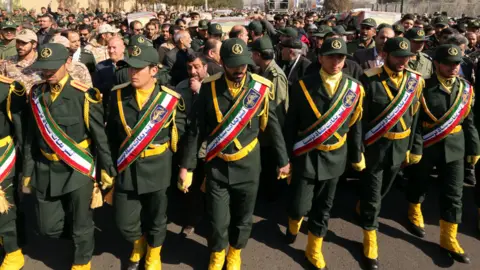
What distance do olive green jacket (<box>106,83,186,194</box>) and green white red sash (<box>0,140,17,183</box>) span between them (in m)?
0.95

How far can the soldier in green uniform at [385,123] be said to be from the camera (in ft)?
12.3

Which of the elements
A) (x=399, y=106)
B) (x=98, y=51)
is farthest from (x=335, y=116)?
(x=98, y=51)

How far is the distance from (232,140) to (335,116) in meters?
0.94

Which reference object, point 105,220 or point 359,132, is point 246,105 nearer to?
point 359,132

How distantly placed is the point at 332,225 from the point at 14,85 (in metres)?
3.59

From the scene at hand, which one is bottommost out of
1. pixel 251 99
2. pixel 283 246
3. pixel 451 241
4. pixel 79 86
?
pixel 283 246

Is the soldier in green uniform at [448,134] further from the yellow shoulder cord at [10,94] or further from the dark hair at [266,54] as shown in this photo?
the yellow shoulder cord at [10,94]

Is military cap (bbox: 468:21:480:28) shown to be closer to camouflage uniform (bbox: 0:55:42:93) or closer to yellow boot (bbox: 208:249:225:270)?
yellow boot (bbox: 208:249:225:270)

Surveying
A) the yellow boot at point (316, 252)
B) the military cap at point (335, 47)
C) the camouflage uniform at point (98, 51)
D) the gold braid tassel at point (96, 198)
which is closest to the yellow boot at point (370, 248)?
the yellow boot at point (316, 252)

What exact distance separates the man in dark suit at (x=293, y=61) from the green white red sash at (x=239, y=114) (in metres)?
1.76

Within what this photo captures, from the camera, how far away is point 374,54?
586 cm

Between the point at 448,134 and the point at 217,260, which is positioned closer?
the point at 217,260

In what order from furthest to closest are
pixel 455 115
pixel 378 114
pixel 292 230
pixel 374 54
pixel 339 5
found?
pixel 339 5 < pixel 374 54 < pixel 292 230 < pixel 455 115 < pixel 378 114

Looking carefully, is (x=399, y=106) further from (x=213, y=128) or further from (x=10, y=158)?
(x=10, y=158)
